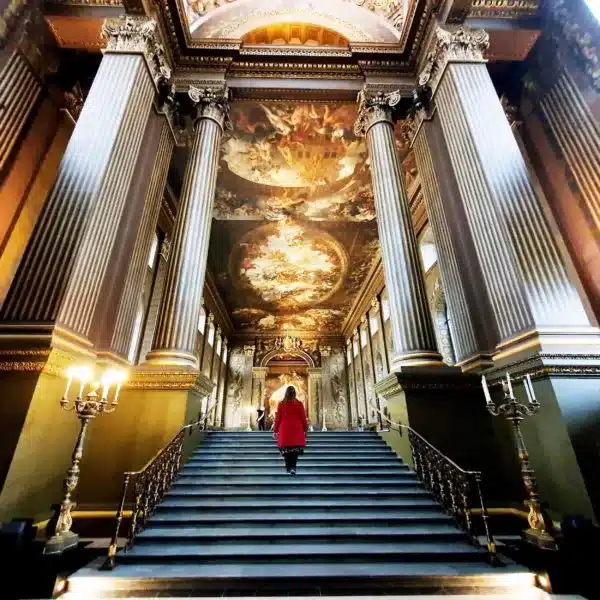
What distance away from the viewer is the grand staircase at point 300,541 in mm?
2633

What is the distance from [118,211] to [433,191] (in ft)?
19.7

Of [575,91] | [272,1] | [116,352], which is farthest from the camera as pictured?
[272,1]

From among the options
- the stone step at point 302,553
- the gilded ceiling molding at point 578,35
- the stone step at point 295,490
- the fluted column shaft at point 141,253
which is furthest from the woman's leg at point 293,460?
the gilded ceiling molding at point 578,35

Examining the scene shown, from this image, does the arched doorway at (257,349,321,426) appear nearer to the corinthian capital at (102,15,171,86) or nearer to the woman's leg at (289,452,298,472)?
the woman's leg at (289,452,298,472)

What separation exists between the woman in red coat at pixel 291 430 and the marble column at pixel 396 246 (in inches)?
71.6

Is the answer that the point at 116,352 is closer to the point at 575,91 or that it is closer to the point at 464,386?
the point at 464,386

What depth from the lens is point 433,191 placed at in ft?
22.1

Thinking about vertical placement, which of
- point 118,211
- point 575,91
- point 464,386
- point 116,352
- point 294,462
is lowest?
point 294,462

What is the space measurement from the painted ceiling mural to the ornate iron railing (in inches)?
336

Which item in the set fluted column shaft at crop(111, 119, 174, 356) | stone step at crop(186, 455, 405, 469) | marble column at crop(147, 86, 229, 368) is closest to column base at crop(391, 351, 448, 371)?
stone step at crop(186, 455, 405, 469)

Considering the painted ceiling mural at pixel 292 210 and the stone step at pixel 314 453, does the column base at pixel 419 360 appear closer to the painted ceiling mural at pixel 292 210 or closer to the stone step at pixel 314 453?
the stone step at pixel 314 453

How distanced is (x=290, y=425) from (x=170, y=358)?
2186 mm

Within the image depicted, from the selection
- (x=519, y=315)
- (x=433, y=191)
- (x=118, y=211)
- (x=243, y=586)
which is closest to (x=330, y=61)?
(x=433, y=191)

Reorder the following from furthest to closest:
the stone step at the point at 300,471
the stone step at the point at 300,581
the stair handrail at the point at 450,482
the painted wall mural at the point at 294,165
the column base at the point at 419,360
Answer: the painted wall mural at the point at 294,165
the column base at the point at 419,360
the stone step at the point at 300,471
the stair handrail at the point at 450,482
the stone step at the point at 300,581
